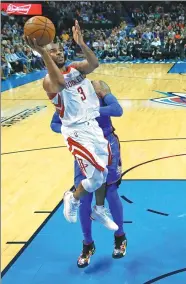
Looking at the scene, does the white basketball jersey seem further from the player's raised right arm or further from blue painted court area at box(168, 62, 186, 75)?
blue painted court area at box(168, 62, 186, 75)

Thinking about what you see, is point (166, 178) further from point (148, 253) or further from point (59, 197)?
point (148, 253)

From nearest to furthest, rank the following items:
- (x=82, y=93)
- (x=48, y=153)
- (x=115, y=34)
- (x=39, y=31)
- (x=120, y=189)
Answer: (x=39, y=31) → (x=82, y=93) → (x=120, y=189) → (x=48, y=153) → (x=115, y=34)

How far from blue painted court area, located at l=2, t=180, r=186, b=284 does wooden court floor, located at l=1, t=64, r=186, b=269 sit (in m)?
0.24

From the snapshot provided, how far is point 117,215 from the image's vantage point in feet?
11.8

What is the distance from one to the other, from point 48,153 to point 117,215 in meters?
3.44

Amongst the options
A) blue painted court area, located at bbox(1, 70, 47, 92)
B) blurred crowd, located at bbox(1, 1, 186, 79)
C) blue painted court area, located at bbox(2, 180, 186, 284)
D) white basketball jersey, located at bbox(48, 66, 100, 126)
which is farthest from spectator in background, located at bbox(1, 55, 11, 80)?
white basketball jersey, located at bbox(48, 66, 100, 126)

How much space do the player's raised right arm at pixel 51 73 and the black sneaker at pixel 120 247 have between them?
1.42 m

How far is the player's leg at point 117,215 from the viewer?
357 centimetres

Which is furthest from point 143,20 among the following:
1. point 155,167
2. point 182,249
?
point 182,249

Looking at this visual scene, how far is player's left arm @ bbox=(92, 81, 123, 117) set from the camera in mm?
3330

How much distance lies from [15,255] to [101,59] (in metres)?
19.7

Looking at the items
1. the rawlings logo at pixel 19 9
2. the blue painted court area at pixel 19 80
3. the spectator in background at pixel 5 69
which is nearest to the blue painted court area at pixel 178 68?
the blue painted court area at pixel 19 80

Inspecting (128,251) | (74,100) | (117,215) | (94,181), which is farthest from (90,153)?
(128,251)

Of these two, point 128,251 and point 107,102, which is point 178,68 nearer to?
point 128,251
